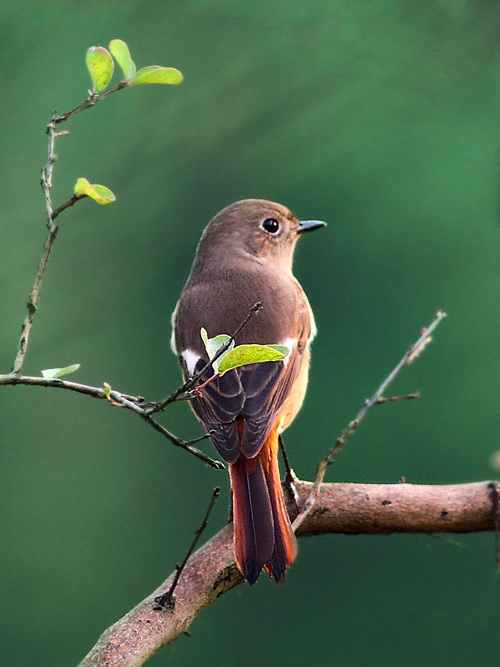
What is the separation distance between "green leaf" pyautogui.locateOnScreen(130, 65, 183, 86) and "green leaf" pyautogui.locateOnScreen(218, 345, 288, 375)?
51cm

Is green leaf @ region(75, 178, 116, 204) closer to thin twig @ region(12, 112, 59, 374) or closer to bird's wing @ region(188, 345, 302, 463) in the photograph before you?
thin twig @ region(12, 112, 59, 374)

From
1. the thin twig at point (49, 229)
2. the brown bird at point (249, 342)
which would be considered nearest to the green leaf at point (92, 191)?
the thin twig at point (49, 229)

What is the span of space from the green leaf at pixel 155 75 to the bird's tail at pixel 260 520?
983 mm

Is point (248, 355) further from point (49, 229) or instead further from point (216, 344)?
point (49, 229)

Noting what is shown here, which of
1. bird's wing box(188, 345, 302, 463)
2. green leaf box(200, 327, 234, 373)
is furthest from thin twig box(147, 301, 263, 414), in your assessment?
bird's wing box(188, 345, 302, 463)

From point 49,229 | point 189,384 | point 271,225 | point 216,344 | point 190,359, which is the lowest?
point 189,384

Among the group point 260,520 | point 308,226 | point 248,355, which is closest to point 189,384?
point 248,355

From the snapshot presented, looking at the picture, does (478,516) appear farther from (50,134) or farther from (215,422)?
(50,134)

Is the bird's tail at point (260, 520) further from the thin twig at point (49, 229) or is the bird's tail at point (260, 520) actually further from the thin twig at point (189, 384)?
the thin twig at point (49, 229)

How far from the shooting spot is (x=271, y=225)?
3215mm

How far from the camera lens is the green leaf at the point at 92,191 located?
149cm

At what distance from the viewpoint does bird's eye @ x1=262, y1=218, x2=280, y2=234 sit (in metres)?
3.20

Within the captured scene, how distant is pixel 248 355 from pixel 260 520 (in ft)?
2.36

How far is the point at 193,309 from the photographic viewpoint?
2709 mm
